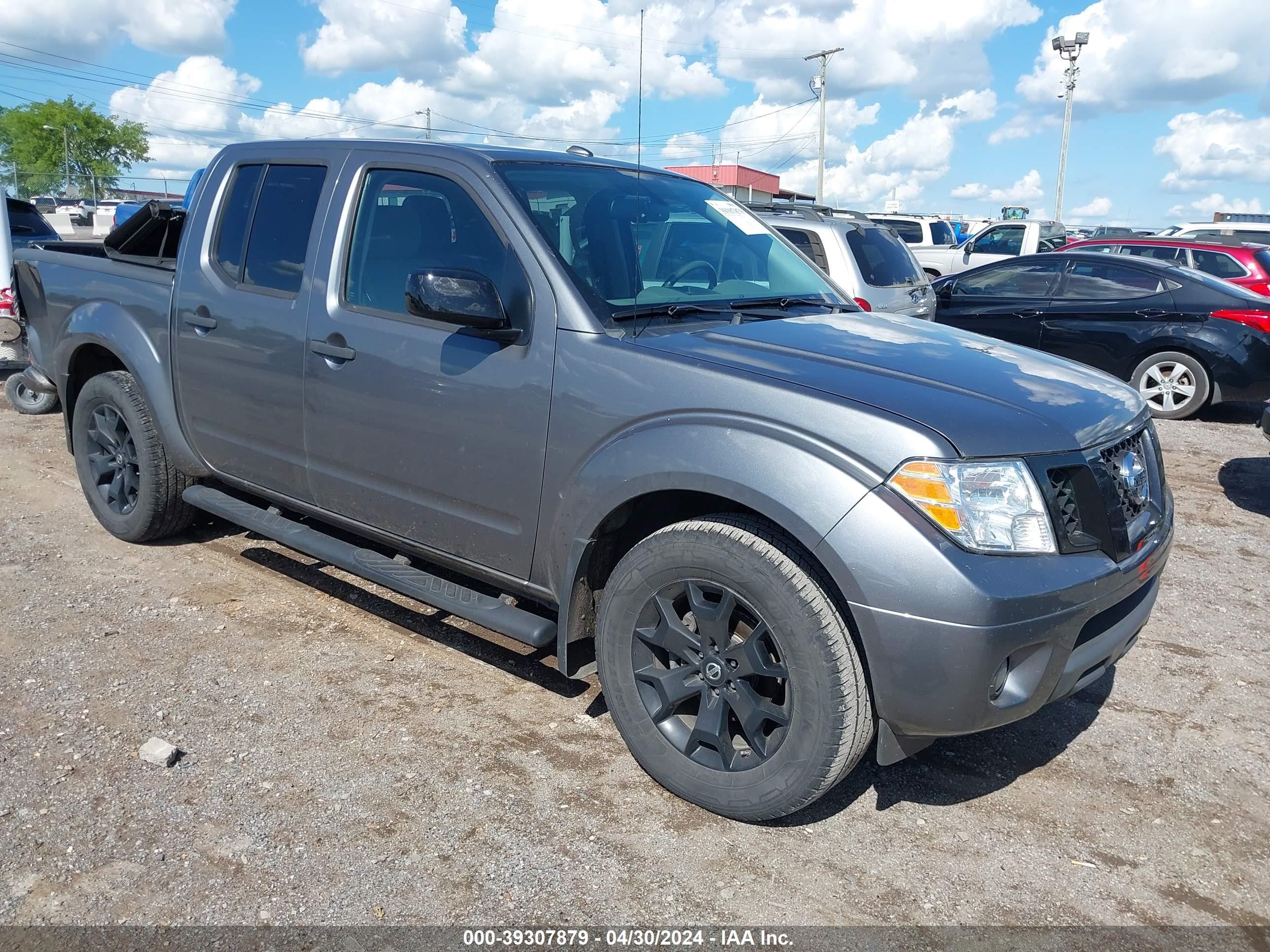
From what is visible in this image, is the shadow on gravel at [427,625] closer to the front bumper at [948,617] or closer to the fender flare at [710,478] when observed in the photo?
the fender flare at [710,478]

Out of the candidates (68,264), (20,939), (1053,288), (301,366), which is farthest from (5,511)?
(1053,288)

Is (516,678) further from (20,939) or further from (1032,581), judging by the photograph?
(1032,581)

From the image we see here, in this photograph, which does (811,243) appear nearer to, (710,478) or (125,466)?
(125,466)

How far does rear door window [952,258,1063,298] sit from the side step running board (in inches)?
335

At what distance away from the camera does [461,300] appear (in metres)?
3.21

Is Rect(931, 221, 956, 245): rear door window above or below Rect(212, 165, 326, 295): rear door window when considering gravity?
above

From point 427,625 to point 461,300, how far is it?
1.76m

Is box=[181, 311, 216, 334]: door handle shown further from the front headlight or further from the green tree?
the green tree

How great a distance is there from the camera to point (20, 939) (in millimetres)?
2480

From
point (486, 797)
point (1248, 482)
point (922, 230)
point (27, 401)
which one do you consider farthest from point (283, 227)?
point (922, 230)

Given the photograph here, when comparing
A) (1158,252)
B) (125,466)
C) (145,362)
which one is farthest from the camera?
(1158,252)

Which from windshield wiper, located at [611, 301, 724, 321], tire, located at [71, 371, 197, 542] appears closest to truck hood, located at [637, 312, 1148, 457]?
windshield wiper, located at [611, 301, 724, 321]

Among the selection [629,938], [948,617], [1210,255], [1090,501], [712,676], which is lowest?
[629,938]

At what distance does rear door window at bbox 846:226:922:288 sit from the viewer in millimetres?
8461
